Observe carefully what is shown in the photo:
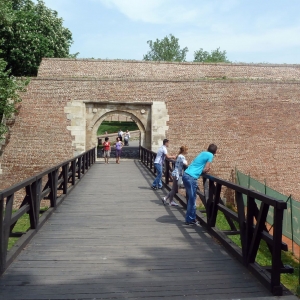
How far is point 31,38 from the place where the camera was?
23.2m

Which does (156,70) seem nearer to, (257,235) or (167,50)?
(257,235)

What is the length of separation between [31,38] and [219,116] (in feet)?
39.5

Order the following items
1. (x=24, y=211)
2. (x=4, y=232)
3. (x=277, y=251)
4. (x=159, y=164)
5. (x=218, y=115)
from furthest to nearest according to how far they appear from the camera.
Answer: (x=218, y=115)
(x=159, y=164)
(x=24, y=211)
(x=4, y=232)
(x=277, y=251)

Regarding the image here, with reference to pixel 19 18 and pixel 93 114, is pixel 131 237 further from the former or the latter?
pixel 19 18

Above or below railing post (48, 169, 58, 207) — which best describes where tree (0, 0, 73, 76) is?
above

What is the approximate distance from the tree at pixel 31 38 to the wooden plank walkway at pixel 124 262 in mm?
18164

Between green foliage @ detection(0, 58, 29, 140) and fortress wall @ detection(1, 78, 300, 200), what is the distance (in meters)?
0.57

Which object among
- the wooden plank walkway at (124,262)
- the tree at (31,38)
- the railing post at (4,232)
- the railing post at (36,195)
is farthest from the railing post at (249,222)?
the tree at (31,38)

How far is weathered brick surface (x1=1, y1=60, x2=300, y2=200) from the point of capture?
1689cm

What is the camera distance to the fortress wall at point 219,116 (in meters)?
16.9

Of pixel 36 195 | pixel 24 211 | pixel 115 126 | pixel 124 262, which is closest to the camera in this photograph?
pixel 124 262

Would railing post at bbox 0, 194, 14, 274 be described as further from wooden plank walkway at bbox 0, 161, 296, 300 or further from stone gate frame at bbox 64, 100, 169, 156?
stone gate frame at bbox 64, 100, 169, 156

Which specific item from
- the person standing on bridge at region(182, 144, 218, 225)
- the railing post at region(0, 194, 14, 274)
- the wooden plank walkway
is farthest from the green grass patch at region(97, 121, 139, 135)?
the railing post at region(0, 194, 14, 274)

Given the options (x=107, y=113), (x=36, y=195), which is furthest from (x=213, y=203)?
(x=107, y=113)
